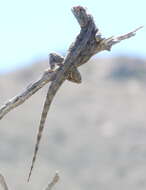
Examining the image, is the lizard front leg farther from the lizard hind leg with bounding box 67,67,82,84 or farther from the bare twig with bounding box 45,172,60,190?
the bare twig with bounding box 45,172,60,190

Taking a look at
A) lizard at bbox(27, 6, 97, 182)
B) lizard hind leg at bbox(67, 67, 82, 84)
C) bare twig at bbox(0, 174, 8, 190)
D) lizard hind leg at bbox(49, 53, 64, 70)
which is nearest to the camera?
bare twig at bbox(0, 174, 8, 190)

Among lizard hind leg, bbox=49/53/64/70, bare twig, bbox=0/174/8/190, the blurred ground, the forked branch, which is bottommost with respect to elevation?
the blurred ground

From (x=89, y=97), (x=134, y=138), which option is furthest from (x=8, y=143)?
(x=89, y=97)

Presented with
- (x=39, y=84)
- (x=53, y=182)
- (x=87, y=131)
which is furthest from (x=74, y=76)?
(x=87, y=131)

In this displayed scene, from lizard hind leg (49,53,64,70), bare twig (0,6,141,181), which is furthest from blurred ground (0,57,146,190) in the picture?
bare twig (0,6,141,181)

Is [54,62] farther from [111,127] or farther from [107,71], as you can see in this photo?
[107,71]

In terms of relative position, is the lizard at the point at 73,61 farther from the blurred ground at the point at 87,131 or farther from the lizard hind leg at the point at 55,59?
the blurred ground at the point at 87,131

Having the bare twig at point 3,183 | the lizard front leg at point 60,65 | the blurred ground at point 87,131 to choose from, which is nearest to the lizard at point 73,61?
the lizard front leg at point 60,65

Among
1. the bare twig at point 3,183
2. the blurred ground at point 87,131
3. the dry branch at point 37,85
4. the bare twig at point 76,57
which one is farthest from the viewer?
→ the blurred ground at point 87,131
